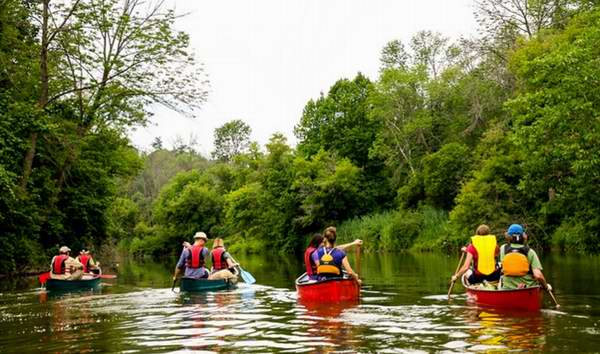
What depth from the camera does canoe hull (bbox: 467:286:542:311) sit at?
12.4 m

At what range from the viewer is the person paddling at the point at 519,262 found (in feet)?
42.2

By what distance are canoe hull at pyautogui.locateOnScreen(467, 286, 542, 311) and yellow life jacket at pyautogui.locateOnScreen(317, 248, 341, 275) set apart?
9.75ft

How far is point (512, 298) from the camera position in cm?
1262

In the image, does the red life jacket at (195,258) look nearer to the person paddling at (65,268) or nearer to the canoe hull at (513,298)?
the person paddling at (65,268)

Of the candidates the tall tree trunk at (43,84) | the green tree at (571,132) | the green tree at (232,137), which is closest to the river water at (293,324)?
the green tree at (571,132)

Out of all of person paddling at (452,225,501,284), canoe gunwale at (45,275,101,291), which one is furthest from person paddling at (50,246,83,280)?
person paddling at (452,225,501,284)

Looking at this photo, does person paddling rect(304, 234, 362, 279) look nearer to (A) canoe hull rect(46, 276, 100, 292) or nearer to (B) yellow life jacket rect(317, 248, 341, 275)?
(B) yellow life jacket rect(317, 248, 341, 275)

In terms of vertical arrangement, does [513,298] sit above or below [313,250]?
below

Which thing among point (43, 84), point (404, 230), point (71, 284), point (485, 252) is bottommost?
point (71, 284)

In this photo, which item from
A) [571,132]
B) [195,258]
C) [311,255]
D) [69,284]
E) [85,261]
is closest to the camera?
[311,255]

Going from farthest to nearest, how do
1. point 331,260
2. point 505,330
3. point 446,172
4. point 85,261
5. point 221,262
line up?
point 446,172, point 85,261, point 221,262, point 331,260, point 505,330

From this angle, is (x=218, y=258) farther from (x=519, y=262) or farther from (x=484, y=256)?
(x=519, y=262)

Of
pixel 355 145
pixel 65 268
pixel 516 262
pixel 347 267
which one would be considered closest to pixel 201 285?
pixel 347 267

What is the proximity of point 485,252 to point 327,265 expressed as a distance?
3266 millimetres
